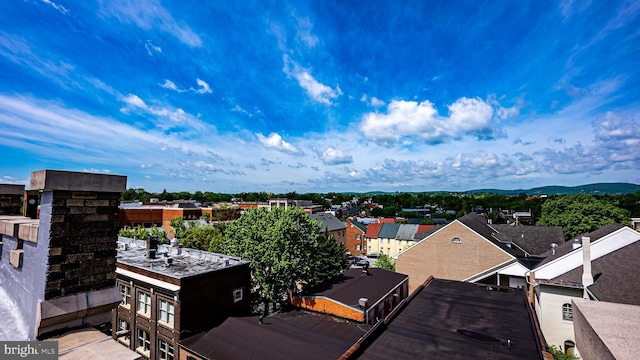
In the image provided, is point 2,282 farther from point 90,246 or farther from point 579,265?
point 579,265

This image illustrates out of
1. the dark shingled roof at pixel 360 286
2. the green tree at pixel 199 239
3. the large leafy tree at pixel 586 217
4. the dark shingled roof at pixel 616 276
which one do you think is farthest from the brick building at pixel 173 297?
the large leafy tree at pixel 586 217

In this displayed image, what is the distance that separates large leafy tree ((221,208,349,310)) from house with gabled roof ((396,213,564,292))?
12.8m

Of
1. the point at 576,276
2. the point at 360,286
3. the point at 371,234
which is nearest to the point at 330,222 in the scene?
the point at 371,234

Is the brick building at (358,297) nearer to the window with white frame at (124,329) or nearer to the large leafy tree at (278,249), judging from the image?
the large leafy tree at (278,249)

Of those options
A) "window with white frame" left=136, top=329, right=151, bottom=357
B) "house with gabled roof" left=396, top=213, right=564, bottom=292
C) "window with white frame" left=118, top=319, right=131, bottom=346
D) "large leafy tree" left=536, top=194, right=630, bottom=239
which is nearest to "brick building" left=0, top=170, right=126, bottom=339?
"window with white frame" left=136, top=329, right=151, bottom=357

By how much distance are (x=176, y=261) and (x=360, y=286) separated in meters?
14.0

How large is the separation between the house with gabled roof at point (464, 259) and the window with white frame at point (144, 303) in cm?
2500

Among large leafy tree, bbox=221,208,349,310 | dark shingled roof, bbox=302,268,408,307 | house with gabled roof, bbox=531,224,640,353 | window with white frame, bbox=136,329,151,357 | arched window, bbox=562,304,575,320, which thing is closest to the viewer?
house with gabled roof, bbox=531,224,640,353

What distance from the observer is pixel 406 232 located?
201 feet

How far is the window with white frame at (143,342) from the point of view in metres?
18.2

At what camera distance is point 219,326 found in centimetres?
1678

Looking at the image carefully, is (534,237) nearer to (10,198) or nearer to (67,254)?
(67,254)

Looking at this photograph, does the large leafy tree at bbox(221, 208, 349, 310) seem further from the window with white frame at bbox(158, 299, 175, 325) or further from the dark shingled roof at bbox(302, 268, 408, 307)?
the window with white frame at bbox(158, 299, 175, 325)

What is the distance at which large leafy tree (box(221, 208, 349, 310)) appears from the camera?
2120 cm
